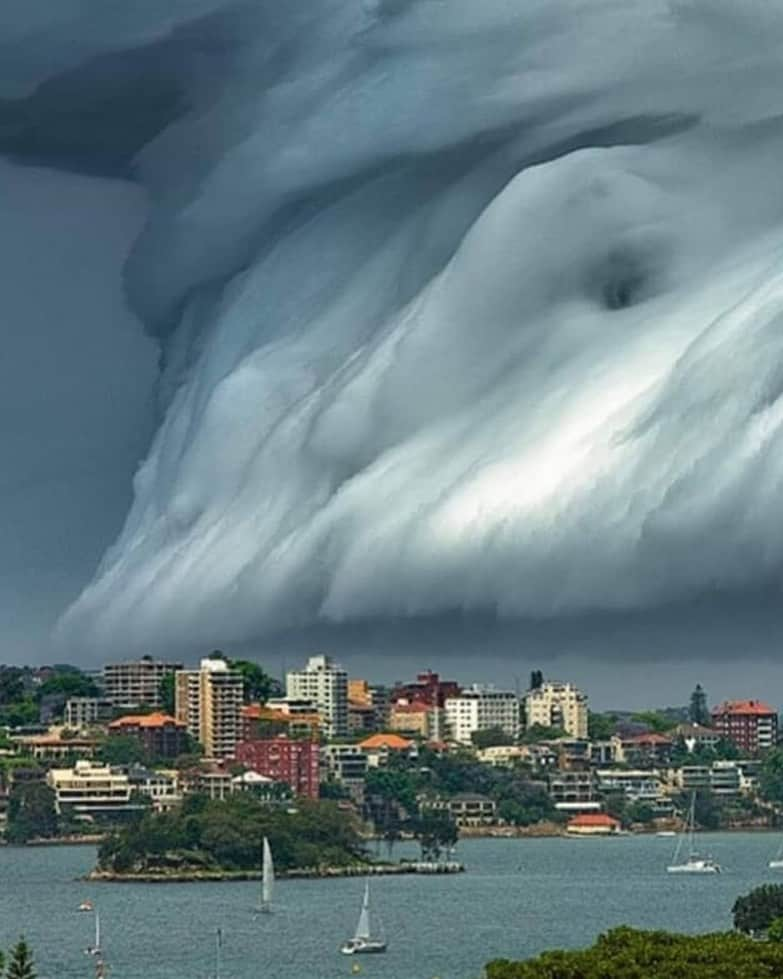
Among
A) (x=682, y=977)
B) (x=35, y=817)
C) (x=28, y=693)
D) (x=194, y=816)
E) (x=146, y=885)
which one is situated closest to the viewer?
(x=682, y=977)

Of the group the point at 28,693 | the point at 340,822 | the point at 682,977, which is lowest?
the point at 682,977

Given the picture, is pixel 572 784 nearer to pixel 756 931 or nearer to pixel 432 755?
pixel 432 755

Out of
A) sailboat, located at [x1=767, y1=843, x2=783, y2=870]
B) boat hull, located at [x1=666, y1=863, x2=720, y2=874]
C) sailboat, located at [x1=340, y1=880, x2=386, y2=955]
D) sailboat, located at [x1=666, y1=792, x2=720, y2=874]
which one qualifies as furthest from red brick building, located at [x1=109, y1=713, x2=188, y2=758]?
sailboat, located at [x1=340, y1=880, x2=386, y2=955]

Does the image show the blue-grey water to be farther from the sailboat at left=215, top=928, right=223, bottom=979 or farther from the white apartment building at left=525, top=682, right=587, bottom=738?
the white apartment building at left=525, top=682, right=587, bottom=738

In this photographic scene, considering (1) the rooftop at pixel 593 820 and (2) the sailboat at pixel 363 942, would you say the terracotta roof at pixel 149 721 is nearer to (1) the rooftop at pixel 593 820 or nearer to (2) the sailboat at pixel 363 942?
(1) the rooftop at pixel 593 820

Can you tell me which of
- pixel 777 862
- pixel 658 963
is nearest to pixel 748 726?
pixel 777 862

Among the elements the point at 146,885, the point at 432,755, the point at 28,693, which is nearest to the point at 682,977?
the point at 146,885

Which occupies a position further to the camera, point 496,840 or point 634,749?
point 634,749
